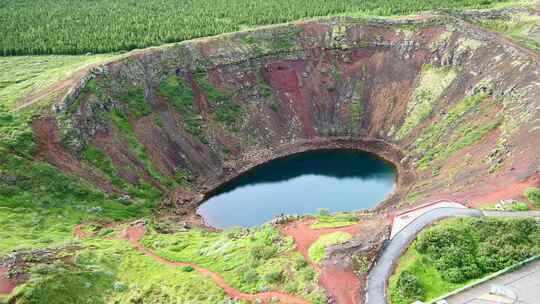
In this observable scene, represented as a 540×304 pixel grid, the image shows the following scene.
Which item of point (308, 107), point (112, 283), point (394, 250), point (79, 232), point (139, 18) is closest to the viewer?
point (394, 250)

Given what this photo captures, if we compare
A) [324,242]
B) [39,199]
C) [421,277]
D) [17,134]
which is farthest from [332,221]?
[17,134]

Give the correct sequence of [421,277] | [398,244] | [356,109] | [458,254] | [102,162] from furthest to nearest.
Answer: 1. [356,109]
2. [102,162]
3. [398,244]
4. [458,254]
5. [421,277]

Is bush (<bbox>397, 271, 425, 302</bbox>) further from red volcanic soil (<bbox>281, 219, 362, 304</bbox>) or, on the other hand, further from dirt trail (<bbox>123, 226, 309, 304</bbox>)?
dirt trail (<bbox>123, 226, 309, 304</bbox>)

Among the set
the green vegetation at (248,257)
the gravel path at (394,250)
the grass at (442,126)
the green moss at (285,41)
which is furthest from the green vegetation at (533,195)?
the green moss at (285,41)

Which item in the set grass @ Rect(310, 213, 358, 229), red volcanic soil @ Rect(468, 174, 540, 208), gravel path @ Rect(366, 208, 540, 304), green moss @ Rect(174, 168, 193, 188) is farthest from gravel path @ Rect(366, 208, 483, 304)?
green moss @ Rect(174, 168, 193, 188)

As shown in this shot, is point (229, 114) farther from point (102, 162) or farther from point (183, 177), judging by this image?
point (102, 162)
